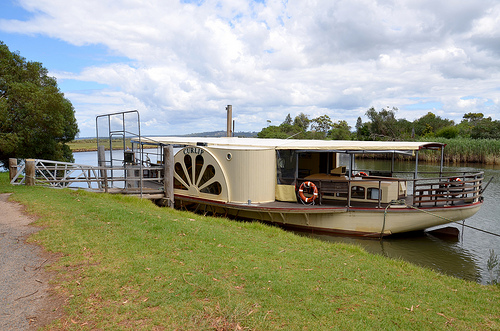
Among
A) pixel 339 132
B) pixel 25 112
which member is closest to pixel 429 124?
pixel 339 132

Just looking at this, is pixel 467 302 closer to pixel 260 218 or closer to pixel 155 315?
pixel 155 315

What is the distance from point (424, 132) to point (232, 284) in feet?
198

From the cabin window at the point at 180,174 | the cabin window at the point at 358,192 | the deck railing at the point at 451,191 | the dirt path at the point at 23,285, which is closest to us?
the dirt path at the point at 23,285

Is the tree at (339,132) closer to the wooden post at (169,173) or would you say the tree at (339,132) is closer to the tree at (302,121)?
the tree at (302,121)

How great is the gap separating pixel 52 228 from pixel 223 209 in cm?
634

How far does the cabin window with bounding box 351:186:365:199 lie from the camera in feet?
39.3

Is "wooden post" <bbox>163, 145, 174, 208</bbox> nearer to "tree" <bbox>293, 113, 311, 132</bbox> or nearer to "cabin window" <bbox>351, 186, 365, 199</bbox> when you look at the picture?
"cabin window" <bbox>351, 186, 365, 199</bbox>

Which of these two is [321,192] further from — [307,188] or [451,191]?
[451,191]

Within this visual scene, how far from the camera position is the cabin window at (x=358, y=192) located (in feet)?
39.3

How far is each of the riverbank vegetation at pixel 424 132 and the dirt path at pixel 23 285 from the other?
1092 inches

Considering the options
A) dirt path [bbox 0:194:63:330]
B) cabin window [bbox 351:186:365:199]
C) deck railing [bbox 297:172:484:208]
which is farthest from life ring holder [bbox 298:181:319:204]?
dirt path [bbox 0:194:63:330]

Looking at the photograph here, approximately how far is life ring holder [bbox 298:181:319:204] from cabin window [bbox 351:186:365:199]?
4.48 ft

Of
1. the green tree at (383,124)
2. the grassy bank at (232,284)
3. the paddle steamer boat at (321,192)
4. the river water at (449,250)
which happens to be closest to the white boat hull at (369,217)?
the paddle steamer boat at (321,192)

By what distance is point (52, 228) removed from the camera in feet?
24.9
